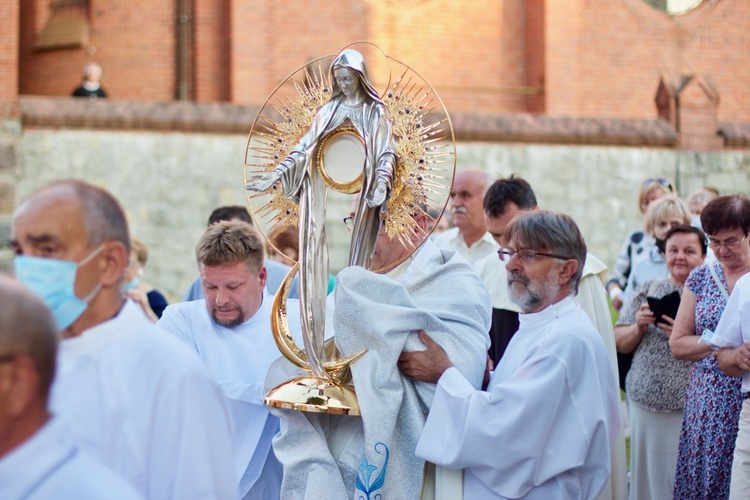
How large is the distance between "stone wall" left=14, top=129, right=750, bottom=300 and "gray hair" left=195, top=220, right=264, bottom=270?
703 cm

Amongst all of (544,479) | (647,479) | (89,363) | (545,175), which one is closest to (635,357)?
(647,479)

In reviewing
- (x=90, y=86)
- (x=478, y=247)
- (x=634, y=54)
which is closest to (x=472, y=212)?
(x=478, y=247)

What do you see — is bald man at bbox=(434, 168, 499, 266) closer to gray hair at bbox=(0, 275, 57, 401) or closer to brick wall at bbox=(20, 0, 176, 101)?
gray hair at bbox=(0, 275, 57, 401)

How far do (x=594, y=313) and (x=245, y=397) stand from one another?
6.04ft

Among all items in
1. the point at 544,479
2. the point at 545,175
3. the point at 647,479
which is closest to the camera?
the point at 544,479

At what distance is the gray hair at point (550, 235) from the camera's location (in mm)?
4258

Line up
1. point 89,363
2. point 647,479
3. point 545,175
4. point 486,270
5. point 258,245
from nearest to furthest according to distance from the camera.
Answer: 1. point 89,363
2. point 258,245
3. point 647,479
4. point 486,270
5. point 545,175

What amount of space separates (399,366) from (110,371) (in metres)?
1.64

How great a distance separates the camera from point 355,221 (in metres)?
4.28

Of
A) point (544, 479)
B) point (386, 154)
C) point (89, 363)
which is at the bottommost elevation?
point (544, 479)

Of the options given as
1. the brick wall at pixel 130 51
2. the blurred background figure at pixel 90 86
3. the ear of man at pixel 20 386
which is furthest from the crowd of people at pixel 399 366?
the brick wall at pixel 130 51

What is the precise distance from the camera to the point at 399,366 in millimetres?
4344

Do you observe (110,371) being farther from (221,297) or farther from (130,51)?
(130,51)

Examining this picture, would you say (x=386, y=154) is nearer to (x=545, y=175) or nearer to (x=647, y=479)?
(x=647, y=479)
